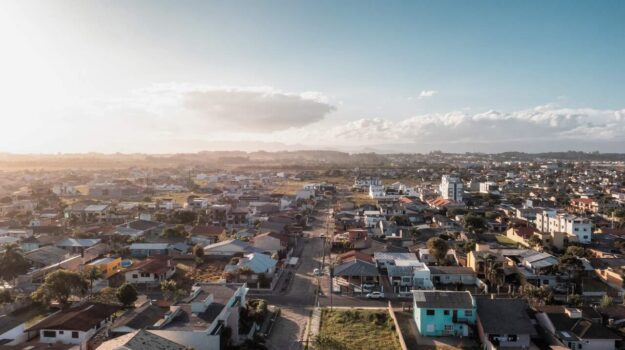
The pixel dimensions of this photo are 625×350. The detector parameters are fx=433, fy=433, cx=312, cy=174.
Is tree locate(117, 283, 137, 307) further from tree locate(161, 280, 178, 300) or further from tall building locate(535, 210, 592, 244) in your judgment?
tall building locate(535, 210, 592, 244)

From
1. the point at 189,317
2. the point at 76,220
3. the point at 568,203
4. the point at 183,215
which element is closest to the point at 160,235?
the point at 183,215

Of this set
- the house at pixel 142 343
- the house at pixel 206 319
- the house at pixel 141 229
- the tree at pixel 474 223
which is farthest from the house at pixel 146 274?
the tree at pixel 474 223

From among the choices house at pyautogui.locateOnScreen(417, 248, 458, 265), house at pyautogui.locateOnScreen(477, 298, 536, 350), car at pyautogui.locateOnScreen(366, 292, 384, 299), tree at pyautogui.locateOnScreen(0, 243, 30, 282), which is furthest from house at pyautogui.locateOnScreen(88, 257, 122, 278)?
house at pyautogui.locateOnScreen(477, 298, 536, 350)

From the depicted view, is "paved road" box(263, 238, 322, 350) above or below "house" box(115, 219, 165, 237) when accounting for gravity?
below

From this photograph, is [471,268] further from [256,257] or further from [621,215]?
[621,215]

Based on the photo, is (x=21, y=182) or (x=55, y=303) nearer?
(x=55, y=303)
